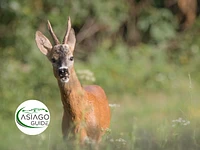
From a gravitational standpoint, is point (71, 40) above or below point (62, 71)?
above

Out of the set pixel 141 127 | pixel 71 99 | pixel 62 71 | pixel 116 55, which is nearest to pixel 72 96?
pixel 71 99

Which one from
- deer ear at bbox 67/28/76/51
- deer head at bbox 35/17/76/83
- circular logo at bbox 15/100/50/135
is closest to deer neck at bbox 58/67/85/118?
deer head at bbox 35/17/76/83

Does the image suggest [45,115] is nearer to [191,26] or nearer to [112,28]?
[112,28]

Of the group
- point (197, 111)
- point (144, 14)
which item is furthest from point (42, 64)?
point (197, 111)

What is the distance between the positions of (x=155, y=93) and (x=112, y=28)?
5.42 feet

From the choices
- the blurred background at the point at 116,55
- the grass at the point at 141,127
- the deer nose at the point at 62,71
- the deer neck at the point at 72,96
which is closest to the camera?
A: the grass at the point at 141,127

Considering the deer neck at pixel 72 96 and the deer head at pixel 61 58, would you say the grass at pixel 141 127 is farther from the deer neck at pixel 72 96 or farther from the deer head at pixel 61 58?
the deer head at pixel 61 58

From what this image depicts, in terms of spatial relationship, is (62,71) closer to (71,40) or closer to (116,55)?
(71,40)

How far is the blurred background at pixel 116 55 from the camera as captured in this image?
943 centimetres

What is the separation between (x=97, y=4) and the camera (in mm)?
11484

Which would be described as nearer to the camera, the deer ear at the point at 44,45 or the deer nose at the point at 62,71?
the deer nose at the point at 62,71

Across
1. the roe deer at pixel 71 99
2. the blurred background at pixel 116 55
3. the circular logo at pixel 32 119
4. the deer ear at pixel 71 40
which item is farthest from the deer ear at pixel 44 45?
the blurred background at pixel 116 55

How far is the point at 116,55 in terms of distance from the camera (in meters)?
11.9

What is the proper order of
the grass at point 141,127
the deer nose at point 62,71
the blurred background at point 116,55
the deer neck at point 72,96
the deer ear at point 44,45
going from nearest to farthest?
the grass at point 141,127 → the deer nose at point 62,71 → the deer neck at point 72,96 → the deer ear at point 44,45 → the blurred background at point 116,55
